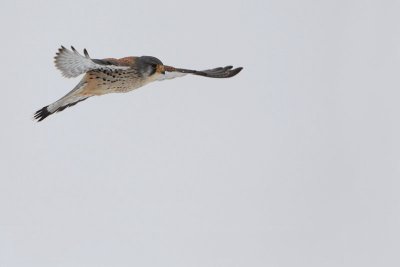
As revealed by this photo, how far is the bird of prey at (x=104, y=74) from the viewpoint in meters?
8.59

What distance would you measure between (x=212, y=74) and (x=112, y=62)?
1688mm

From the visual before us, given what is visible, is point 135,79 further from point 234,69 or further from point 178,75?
point 234,69

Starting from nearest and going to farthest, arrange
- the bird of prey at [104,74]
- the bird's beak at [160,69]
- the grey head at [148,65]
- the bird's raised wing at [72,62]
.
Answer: the bird's raised wing at [72,62] → the bird of prey at [104,74] → the grey head at [148,65] → the bird's beak at [160,69]

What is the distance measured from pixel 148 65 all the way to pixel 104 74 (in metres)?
0.63

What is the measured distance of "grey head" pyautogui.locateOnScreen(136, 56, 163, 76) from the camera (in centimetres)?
964

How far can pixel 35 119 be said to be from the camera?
9.71 m

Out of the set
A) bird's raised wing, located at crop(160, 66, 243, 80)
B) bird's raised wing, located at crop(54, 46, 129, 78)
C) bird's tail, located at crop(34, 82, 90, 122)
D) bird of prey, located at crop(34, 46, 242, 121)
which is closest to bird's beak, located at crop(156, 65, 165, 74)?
bird of prey, located at crop(34, 46, 242, 121)

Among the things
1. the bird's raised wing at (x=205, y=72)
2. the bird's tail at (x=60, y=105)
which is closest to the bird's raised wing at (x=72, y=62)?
the bird's tail at (x=60, y=105)

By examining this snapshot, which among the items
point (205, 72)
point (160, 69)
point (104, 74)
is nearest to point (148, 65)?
point (160, 69)

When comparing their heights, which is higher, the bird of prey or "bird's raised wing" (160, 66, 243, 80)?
"bird's raised wing" (160, 66, 243, 80)

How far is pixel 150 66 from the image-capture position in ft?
31.9

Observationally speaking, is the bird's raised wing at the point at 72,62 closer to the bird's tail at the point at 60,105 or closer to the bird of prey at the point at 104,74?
the bird of prey at the point at 104,74

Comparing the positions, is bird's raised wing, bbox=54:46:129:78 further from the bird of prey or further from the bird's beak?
the bird's beak

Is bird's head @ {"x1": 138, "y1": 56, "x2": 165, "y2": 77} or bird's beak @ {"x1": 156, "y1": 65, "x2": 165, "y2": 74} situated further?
bird's beak @ {"x1": 156, "y1": 65, "x2": 165, "y2": 74}
